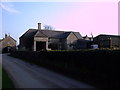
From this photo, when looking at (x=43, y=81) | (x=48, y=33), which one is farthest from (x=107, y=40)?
(x=43, y=81)

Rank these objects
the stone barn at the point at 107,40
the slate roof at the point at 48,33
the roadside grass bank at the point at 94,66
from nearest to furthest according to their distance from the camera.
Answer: the roadside grass bank at the point at 94,66 < the stone barn at the point at 107,40 < the slate roof at the point at 48,33

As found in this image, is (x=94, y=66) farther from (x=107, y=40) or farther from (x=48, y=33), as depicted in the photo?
(x=48, y=33)

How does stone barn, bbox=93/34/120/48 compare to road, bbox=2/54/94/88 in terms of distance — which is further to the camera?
stone barn, bbox=93/34/120/48

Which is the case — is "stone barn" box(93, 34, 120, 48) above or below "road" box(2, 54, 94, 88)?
above

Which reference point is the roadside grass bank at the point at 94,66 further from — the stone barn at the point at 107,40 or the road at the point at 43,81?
the stone barn at the point at 107,40

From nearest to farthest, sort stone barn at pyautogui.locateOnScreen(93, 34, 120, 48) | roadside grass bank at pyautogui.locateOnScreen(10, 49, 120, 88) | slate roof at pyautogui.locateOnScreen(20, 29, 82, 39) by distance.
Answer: roadside grass bank at pyautogui.locateOnScreen(10, 49, 120, 88) → stone barn at pyautogui.locateOnScreen(93, 34, 120, 48) → slate roof at pyautogui.locateOnScreen(20, 29, 82, 39)

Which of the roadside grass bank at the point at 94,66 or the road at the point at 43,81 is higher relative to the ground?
the roadside grass bank at the point at 94,66

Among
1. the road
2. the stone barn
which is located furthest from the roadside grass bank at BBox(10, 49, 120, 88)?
the stone barn

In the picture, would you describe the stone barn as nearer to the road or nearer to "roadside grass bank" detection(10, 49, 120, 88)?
"roadside grass bank" detection(10, 49, 120, 88)

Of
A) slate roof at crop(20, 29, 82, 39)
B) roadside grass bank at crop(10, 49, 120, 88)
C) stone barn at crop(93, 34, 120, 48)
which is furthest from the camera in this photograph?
slate roof at crop(20, 29, 82, 39)

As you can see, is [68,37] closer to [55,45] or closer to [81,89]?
[55,45]

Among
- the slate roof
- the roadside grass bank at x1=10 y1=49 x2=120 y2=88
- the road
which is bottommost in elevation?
the road

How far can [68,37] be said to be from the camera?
60.2 meters

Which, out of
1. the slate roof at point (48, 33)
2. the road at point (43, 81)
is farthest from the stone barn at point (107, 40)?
the road at point (43, 81)
